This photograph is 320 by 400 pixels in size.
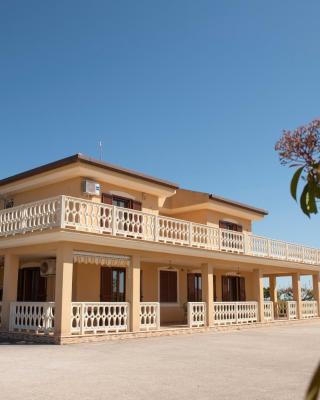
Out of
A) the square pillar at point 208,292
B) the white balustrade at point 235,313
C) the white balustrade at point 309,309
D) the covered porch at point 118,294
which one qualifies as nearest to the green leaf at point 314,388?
the covered porch at point 118,294

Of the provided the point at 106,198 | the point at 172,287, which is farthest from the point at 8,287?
the point at 172,287

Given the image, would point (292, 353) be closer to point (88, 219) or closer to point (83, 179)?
point (88, 219)

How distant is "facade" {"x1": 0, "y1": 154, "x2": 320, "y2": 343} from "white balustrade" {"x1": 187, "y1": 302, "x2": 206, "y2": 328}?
0.18ft

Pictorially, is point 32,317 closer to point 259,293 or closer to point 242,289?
point 259,293

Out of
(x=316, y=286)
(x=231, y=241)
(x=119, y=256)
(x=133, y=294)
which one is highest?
(x=231, y=241)

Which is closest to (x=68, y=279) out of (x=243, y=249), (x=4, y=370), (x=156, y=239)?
(x=156, y=239)

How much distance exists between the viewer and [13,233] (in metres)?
15.3

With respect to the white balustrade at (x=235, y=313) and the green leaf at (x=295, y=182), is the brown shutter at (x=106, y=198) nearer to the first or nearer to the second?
the white balustrade at (x=235, y=313)

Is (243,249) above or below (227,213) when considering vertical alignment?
below

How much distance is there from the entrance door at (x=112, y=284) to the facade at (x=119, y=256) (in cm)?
4

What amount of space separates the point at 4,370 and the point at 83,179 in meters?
9.72

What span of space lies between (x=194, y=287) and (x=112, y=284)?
6.30 meters

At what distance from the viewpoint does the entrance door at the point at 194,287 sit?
23209 mm

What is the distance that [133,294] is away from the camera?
625 inches
